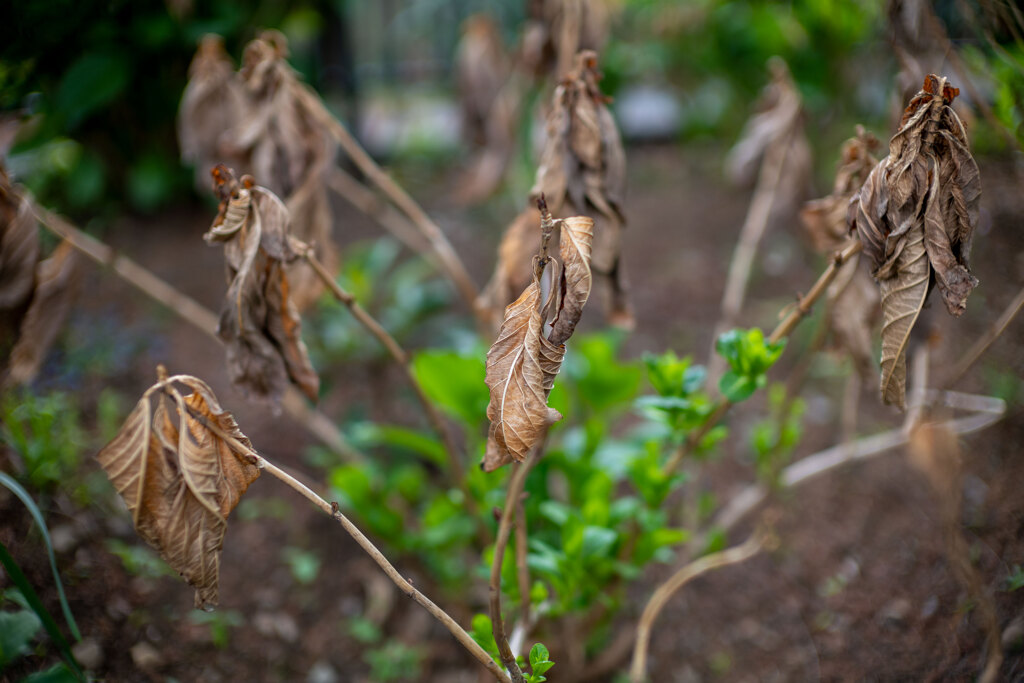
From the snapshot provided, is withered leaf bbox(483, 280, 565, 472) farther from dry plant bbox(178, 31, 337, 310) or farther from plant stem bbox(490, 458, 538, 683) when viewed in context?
dry plant bbox(178, 31, 337, 310)

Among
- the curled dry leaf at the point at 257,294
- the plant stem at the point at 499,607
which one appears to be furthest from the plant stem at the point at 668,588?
the curled dry leaf at the point at 257,294

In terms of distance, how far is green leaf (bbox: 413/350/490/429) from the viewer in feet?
4.07

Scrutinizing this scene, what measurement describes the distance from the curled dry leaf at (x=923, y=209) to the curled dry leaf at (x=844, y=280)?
0.19 meters

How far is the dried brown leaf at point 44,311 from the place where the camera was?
1098mm

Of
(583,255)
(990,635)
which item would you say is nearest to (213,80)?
(583,255)

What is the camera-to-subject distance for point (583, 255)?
2.28 feet

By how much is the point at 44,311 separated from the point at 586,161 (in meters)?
0.92

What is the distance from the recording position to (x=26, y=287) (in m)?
1.06

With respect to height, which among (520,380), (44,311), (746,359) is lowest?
(520,380)

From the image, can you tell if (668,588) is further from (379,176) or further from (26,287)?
(26,287)

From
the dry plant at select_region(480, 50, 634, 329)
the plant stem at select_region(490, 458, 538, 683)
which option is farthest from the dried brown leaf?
the plant stem at select_region(490, 458, 538, 683)

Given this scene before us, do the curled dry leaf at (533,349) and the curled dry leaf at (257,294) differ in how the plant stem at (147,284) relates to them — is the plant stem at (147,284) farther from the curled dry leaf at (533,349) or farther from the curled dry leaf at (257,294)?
the curled dry leaf at (533,349)

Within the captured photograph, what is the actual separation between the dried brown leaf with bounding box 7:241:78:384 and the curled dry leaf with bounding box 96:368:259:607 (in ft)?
1.71

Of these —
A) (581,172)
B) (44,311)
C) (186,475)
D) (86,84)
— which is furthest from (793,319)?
(86,84)
